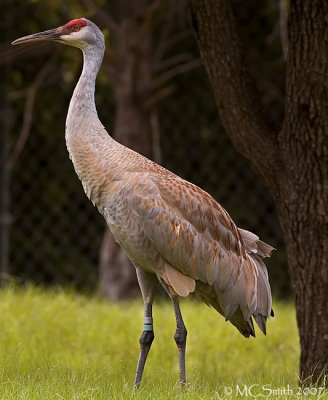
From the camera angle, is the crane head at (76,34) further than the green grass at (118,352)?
Yes

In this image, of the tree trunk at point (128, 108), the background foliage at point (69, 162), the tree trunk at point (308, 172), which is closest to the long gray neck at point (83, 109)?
the tree trunk at point (308, 172)

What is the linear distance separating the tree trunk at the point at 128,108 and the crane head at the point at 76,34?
151 inches

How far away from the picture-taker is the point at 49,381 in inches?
211

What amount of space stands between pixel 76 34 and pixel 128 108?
13.6ft

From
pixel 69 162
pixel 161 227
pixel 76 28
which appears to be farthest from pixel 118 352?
pixel 69 162

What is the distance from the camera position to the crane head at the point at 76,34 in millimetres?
6172

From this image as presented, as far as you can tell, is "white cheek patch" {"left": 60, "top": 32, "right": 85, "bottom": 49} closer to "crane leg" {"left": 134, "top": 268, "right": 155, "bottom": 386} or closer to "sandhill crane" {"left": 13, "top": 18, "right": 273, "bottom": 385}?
"sandhill crane" {"left": 13, "top": 18, "right": 273, "bottom": 385}

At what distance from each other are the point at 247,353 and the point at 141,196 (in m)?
2.29

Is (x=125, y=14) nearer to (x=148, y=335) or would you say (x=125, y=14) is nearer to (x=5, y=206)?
(x=5, y=206)

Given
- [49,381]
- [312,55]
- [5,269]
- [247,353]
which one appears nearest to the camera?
[49,381]

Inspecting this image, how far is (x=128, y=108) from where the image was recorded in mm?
10336

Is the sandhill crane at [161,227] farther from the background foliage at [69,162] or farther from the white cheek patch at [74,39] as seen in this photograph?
the background foliage at [69,162]

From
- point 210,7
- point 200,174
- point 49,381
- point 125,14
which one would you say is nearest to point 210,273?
point 49,381


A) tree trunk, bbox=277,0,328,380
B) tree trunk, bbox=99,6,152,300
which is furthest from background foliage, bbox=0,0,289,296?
tree trunk, bbox=277,0,328,380
